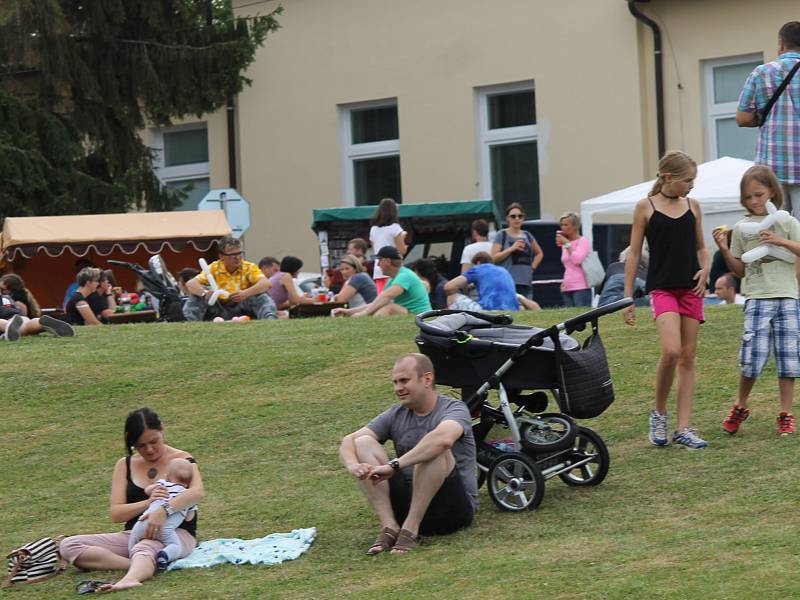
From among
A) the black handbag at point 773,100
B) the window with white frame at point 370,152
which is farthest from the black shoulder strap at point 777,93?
the window with white frame at point 370,152

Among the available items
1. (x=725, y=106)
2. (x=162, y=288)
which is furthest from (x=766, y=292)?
(x=725, y=106)

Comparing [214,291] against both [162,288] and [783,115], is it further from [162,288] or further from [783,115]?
[783,115]

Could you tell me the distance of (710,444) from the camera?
994 cm

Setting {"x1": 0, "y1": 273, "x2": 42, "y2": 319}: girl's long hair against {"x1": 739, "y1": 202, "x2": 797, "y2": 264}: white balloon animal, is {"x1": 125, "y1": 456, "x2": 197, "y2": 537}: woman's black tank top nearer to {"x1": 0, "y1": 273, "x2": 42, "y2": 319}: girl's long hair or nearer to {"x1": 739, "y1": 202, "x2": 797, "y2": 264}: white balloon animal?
{"x1": 739, "y1": 202, "x2": 797, "y2": 264}: white balloon animal

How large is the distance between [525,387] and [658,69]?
763 inches

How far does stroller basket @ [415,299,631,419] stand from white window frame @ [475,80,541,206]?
2040 cm

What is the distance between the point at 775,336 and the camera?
32.1ft

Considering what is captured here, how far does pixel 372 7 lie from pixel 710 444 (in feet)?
70.8

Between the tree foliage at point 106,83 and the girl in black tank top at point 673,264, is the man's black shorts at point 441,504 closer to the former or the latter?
the girl in black tank top at point 673,264

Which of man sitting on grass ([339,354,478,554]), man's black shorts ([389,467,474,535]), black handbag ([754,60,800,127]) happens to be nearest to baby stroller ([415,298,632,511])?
man sitting on grass ([339,354,478,554])

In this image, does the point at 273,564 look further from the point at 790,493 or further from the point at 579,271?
the point at 579,271

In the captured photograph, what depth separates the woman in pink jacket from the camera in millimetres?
19531

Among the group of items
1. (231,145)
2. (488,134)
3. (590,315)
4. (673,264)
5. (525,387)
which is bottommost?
(525,387)

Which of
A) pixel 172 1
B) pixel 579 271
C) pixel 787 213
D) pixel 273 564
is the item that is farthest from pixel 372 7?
pixel 273 564
